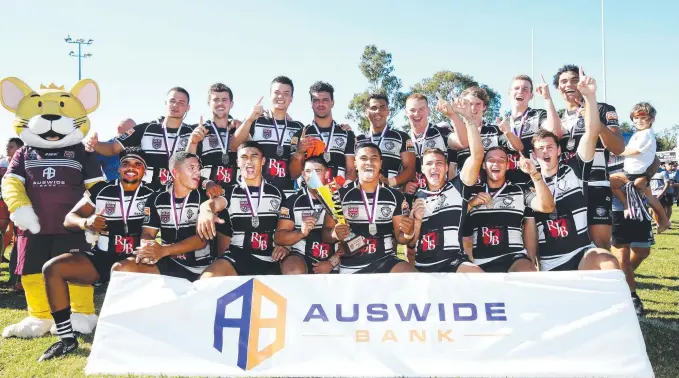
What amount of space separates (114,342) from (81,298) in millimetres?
2141

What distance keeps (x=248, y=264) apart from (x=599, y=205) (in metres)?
4.05

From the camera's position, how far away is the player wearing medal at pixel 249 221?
488 centimetres


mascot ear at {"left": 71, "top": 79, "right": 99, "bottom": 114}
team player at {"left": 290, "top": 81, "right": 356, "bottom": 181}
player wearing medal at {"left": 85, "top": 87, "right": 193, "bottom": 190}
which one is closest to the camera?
team player at {"left": 290, "top": 81, "right": 356, "bottom": 181}

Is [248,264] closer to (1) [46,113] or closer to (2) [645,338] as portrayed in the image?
(1) [46,113]

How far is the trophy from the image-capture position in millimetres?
4609

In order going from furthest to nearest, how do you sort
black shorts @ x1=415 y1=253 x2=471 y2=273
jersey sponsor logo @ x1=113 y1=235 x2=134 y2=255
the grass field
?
1. jersey sponsor logo @ x1=113 y1=235 x2=134 y2=255
2. black shorts @ x1=415 y1=253 x2=471 y2=273
3. the grass field

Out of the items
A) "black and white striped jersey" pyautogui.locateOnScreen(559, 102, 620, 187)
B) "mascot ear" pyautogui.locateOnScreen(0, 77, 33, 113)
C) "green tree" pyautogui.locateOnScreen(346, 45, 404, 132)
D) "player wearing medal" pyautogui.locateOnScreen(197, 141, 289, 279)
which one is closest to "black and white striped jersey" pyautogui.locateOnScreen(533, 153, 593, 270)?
"black and white striped jersey" pyautogui.locateOnScreen(559, 102, 620, 187)

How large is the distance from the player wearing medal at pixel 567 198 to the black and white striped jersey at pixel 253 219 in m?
2.79

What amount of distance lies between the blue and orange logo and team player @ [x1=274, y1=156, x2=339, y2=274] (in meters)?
0.91

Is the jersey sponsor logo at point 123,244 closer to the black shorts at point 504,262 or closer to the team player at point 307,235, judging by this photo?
the team player at point 307,235

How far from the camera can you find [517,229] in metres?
4.90

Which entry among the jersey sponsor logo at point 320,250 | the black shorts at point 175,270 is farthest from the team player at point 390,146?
the black shorts at point 175,270

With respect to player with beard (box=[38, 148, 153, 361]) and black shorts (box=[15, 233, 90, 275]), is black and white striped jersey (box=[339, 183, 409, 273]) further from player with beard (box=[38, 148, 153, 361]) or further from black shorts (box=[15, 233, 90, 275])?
black shorts (box=[15, 233, 90, 275])

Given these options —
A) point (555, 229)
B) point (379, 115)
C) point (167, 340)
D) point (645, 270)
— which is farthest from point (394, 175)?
point (645, 270)
